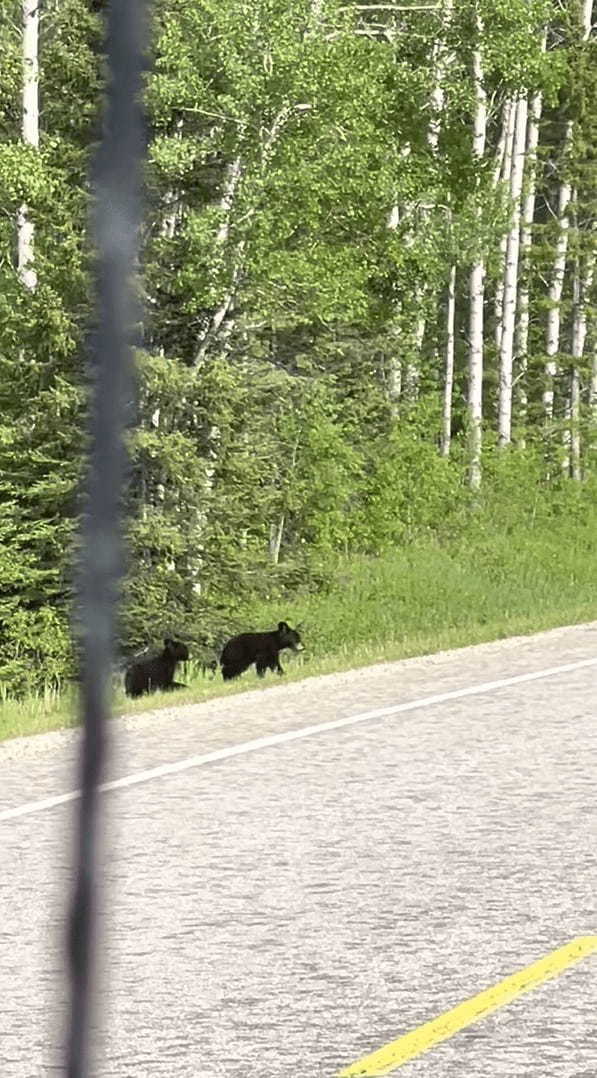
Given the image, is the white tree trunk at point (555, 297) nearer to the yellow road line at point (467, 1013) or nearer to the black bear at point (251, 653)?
the black bear at point (251, 653)

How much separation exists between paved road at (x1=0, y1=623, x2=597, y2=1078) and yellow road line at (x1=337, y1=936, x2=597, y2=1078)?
2.1 inches

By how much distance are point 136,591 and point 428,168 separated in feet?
55.0

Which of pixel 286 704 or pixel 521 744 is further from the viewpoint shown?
pixel 286 704

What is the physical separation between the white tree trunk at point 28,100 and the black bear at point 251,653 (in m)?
11.2

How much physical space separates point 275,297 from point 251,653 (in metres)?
11.3

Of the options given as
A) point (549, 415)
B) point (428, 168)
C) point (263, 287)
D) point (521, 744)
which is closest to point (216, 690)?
point (521, 744)

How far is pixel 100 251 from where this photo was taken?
880mm

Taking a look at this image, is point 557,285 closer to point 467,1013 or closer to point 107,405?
point 467,1013

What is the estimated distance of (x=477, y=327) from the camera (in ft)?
135

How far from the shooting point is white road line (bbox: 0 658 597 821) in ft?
32.8

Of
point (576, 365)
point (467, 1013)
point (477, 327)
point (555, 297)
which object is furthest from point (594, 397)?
point (467, 1013)

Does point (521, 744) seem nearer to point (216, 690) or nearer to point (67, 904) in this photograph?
point (216, 690)

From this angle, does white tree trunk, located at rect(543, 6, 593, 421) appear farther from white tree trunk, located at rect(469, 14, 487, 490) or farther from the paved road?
the paved road

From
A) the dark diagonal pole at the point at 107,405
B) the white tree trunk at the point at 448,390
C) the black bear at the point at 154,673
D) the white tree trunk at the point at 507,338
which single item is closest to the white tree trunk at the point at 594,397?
the white tree trunk at the point at 448,390
